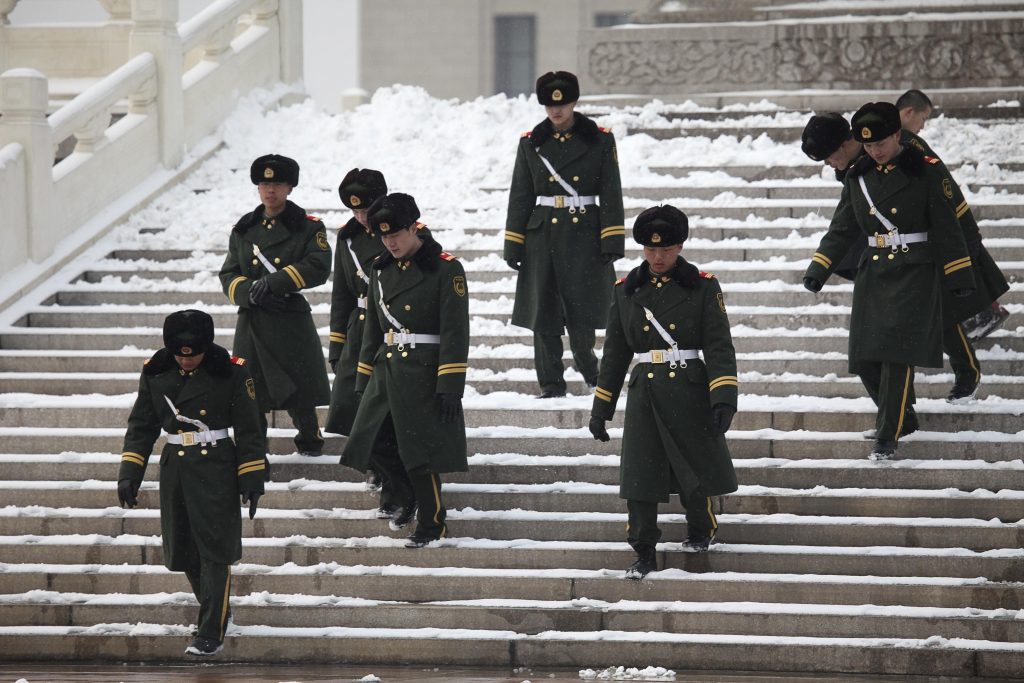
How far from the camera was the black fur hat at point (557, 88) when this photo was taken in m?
Result: 10.1

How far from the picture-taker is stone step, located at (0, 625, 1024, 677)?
8078 millimetres

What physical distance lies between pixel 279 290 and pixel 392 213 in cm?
131

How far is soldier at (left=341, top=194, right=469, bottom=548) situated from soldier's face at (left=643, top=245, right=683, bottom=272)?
3.65 ft

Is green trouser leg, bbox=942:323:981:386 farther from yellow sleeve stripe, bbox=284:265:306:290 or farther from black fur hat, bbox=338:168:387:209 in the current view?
yellow sleeve stripe, bbox=284:265:306:290

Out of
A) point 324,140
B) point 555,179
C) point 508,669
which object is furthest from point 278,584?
point 324,140

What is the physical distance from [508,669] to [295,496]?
2.16m

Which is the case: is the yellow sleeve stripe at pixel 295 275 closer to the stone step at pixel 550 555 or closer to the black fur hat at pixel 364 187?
the black fur hat at pixel 364 187

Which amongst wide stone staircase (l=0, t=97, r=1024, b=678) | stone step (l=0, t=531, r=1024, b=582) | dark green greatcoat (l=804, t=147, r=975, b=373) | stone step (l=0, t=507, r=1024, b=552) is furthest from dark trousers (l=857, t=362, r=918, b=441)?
stone step (l=0, t=531, r=1024, b=582)

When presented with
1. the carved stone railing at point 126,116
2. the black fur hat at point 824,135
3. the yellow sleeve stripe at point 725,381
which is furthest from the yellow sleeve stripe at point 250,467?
the carved stone railing at point 126,116

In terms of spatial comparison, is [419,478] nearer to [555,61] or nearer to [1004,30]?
[1004,30]

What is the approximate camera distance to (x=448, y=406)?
901 centimetres

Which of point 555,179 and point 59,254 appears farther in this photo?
point 59,254

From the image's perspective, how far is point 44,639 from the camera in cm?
878

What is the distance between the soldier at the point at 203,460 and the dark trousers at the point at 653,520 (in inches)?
80.0
